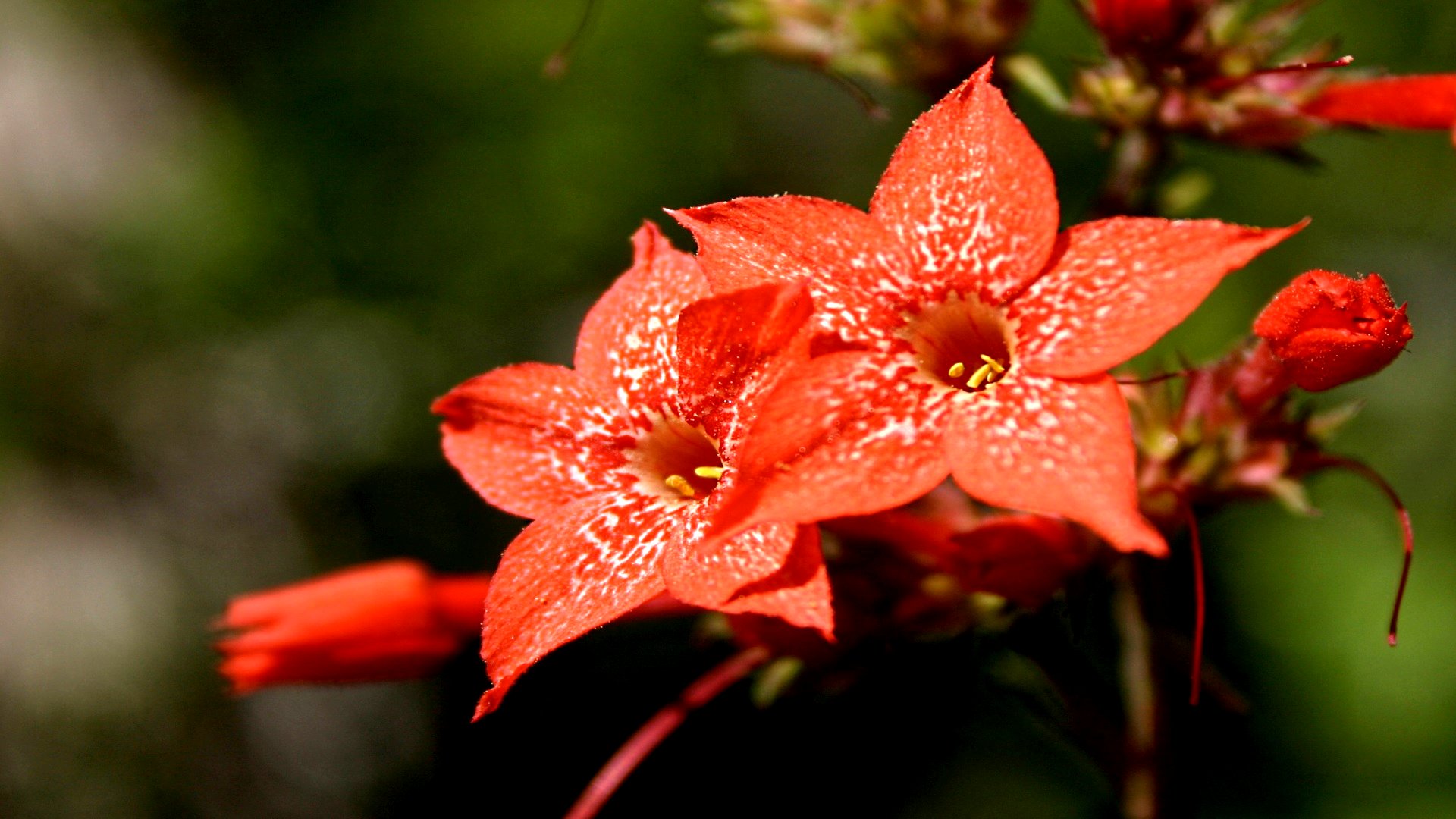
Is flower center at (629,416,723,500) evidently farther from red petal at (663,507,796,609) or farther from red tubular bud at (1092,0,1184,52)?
red tubular bud at (1092,0,1184,52)

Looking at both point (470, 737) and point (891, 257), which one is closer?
point (891, 257)

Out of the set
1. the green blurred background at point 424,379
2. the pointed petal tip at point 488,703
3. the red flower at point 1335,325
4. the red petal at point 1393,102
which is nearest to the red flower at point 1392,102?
the red petal at point 1393,102

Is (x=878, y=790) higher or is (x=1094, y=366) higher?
(x=1094, y=366)

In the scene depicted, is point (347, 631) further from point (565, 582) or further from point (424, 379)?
point (424, 379)

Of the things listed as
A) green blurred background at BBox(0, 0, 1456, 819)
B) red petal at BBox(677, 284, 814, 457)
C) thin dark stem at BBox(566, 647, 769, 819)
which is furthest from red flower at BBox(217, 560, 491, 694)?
green blurred background at BBox(0, 0, 1456, 819)

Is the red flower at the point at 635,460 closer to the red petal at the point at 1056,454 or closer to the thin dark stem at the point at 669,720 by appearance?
the red petal at the point at 1056,454

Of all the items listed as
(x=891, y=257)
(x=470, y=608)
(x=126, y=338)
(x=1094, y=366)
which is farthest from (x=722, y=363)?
(x=126, y=338)

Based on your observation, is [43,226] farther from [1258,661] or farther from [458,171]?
[1258,661]
